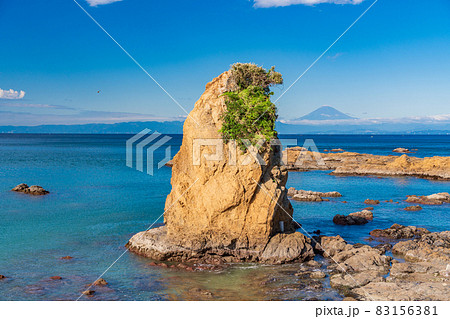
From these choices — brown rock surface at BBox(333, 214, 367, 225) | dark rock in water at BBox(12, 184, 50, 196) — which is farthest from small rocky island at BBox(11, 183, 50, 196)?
brown rock surface at BBox(333, 214, 367, 225)

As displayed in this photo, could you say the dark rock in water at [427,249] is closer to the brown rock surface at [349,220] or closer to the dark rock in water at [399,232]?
the dark rock in water at [399,232]

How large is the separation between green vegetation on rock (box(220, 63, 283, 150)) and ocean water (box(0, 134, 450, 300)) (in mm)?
7752

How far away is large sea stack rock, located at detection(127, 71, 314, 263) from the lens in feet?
76.8

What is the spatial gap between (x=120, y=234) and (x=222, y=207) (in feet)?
32.6

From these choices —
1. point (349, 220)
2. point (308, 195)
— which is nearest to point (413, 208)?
point (349, 220)

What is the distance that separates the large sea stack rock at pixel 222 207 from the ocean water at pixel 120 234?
57.9 inches

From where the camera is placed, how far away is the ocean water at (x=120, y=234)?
63.1 feet

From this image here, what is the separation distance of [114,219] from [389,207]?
27.4 meters

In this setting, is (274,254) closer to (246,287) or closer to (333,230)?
(246,287)

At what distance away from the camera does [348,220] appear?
33.2m

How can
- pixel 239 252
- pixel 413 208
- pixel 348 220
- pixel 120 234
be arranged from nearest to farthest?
pixel 239 252 < pixel 120 234 < pixel 348 220 < pixel 413 208

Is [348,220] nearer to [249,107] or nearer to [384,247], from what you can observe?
[384,247]

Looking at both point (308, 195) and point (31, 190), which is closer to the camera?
point (308, 195)

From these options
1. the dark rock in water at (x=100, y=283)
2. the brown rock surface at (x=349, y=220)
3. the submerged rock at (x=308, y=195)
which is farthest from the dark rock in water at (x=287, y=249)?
the submerged rock at (x=308, y=195)
